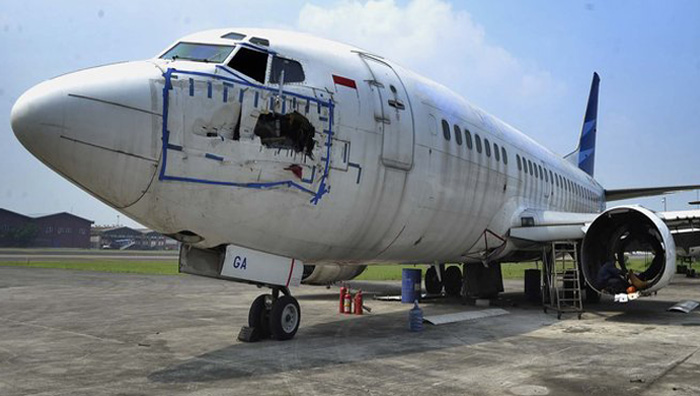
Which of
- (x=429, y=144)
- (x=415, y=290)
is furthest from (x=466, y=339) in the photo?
(x=415, y=290)

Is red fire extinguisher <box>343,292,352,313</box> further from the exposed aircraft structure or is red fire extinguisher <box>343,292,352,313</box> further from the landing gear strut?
the landing gear strut

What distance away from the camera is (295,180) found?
730 centimetres

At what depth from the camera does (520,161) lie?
13.9 m

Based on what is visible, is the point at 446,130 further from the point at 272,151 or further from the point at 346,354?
the point at 346,354

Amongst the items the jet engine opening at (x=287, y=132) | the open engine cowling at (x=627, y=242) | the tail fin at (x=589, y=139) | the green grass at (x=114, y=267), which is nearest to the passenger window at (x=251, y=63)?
the jet engine opening at (x=287, y=132)

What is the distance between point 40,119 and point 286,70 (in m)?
3.15

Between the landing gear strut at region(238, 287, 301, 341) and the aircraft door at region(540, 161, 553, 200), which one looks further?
the aircraft door at region(540, 161, 553, 200)

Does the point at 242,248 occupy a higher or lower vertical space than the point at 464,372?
higher

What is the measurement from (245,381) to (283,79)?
Answer: 3866 millimetres

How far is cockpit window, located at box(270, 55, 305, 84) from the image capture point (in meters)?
7.47

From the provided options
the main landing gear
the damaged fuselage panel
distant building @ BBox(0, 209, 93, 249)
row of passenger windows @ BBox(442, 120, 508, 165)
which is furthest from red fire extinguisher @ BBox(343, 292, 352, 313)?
distant building @ BBox(0, 209, 93, 249)

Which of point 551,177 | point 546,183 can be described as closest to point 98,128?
point 546,183

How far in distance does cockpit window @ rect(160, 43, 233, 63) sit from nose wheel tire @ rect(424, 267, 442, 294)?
496 inches

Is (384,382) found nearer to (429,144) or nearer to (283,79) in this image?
(283,79)
